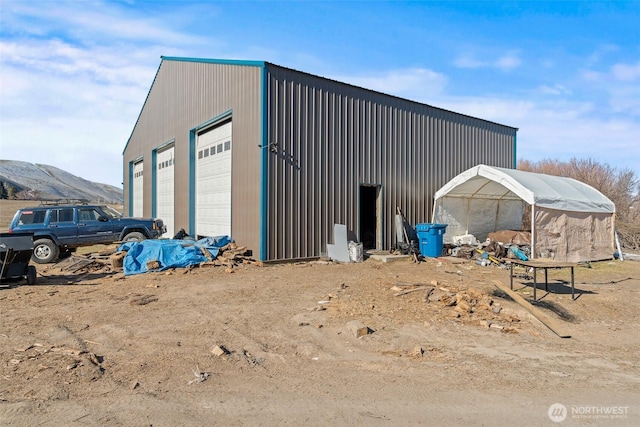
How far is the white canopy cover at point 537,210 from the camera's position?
13480 millimetres

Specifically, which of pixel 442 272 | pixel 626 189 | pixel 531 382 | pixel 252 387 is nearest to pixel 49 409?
pixel 252 387

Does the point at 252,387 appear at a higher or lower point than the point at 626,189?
lower

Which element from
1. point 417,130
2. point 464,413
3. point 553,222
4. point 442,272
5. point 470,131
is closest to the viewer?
point 464,413

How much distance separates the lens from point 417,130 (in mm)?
16672

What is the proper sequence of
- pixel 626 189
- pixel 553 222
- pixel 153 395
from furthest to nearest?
pixel 626 189 < pixel 553 222 < pixel 153 395

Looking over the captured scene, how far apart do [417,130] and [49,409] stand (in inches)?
605

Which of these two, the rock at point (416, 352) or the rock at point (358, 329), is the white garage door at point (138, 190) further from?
the rock at point (416, 352)

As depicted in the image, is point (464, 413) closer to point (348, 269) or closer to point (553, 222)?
point (348, 269)

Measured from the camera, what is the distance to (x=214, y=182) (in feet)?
52.3

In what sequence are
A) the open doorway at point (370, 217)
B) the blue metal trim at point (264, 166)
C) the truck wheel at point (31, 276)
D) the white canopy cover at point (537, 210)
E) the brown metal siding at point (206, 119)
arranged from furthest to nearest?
the open doorway at point (370, 217), the white canopy cover at point (537, 210), the brown metal siding at point (206, 119), the blue metal trim at point (264, 166), the truck wheel at point (31, 276)

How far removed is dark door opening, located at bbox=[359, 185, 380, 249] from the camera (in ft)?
51.6

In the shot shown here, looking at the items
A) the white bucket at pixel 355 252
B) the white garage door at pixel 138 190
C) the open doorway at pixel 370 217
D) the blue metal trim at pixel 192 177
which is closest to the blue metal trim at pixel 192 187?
the blue metal trim at pixel 192 177

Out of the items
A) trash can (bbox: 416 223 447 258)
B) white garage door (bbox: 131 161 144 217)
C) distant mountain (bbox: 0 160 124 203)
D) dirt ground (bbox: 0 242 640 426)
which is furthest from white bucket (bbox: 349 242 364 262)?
distant mountain (bbox: 0 160 124 203)

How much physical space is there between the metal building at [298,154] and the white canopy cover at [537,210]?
4.12 feet
